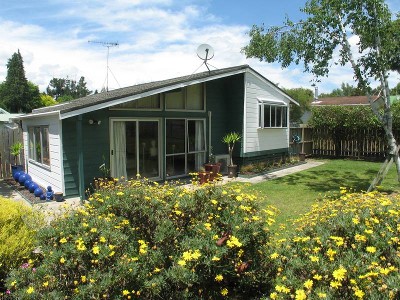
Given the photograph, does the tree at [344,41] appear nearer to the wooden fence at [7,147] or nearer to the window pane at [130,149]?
the window pane at [130,149]

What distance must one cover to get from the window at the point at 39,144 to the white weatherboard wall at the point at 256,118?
23.2ft

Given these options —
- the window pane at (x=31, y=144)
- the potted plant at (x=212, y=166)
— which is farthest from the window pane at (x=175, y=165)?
the window pane at (x=31, y=144)

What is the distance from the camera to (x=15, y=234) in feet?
11.8

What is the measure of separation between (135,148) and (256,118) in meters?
5.48

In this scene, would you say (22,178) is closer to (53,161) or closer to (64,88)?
(53,161)

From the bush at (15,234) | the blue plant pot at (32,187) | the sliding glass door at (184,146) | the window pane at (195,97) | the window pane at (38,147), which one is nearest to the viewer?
the bush at (15,234)

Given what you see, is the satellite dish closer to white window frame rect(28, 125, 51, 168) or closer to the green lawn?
the green lawn

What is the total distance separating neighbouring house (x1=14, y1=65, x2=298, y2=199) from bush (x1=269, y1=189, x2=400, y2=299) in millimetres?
6491

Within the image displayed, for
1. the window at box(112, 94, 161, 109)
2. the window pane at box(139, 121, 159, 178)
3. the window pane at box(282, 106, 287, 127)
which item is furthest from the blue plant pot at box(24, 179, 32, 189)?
the window pane at box(282, 106, 287, 127)

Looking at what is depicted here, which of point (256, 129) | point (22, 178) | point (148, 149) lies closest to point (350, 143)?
point (256, 129)

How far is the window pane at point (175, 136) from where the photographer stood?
1113cm

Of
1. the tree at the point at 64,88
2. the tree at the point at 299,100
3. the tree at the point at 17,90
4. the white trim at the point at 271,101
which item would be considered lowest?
the white trim at the point at 271,101

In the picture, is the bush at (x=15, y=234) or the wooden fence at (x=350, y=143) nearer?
the bush at (x=15, y=234)

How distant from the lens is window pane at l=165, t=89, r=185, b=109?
437 inches
